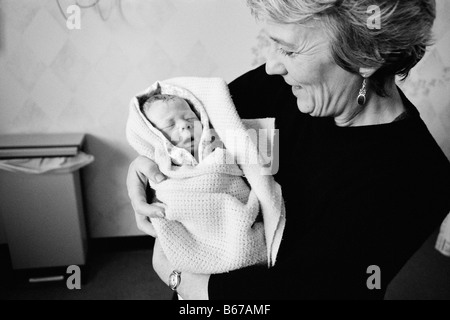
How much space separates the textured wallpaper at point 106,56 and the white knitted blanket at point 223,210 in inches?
38.0

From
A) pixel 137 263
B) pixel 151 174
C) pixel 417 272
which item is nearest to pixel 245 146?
pixel 151 174

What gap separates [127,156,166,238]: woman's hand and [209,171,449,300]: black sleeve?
0.31m

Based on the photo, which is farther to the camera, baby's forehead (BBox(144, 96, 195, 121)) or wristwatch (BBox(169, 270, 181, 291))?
baby's forehead (BBox(144, 96, 195, 121))

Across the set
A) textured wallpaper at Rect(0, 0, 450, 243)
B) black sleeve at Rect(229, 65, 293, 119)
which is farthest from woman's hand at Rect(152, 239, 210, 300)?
textured wallpaper at Rect(0, 0, 450, 243)

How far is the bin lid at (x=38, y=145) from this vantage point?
1.71 meters

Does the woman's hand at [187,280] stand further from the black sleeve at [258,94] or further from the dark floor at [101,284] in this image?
the dark floor at [101,284]

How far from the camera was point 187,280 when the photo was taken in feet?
2.72

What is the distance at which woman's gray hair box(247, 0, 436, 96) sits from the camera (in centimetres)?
66

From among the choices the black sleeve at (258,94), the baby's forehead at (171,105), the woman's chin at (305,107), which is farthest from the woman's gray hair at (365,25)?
the baby's forehead at (171,105)

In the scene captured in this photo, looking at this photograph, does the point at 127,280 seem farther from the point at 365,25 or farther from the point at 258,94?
the point at 365,25

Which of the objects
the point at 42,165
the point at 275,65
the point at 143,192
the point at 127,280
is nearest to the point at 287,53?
the point at 275,65

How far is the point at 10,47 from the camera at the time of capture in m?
1.70

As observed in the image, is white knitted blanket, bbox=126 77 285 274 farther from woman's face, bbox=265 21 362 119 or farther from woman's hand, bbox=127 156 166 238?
woman's face, bbox=265 21 362 119
